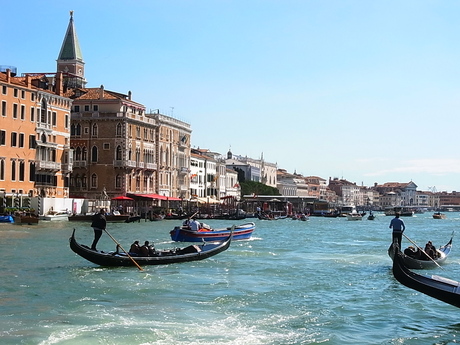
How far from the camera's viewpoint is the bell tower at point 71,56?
58406 millimetres

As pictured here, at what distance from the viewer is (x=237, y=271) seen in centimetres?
1764

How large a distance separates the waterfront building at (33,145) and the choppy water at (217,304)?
19.0 m

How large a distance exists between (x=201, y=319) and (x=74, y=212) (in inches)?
1256

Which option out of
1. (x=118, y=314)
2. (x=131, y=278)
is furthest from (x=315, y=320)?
(x=131, y=278)

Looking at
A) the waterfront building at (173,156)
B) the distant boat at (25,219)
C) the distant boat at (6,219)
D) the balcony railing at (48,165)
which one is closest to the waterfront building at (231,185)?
the waterfront building at (173,156)

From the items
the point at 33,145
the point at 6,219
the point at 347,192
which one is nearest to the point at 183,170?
the point at 33,145

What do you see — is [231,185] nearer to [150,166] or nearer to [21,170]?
[150,166]

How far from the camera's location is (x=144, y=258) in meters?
17.4

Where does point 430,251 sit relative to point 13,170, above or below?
below

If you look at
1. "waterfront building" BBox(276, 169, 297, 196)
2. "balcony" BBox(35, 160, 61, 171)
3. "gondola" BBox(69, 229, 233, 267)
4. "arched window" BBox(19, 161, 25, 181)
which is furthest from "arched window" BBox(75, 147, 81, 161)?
"waterfront building" BBox(276, 169, 297, 196)

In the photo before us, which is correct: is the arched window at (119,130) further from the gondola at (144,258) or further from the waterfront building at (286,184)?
the waterfront building at (286,184)

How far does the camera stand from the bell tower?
5841 cm

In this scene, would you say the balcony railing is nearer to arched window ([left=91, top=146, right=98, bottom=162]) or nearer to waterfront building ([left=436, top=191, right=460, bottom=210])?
arched window ([left=91, top=146, right=98, bottom=162])

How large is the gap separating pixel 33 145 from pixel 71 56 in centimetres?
1908
